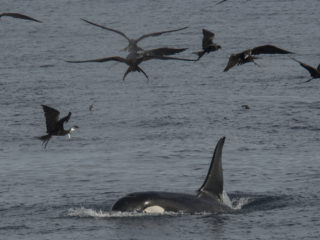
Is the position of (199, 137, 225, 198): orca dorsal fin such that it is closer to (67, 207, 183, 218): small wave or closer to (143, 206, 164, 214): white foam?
(67, 207, 183, 218): small wave

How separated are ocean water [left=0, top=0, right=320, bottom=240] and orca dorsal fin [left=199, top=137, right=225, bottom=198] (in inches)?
25.6

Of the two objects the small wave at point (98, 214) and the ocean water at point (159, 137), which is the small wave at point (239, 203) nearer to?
the ocean water at point (159, 137)

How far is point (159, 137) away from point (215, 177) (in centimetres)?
858

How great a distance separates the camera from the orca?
19625 millimetres

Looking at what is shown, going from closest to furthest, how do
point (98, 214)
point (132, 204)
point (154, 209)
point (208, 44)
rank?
point (132, 204)
point (154, 209)
point (98, 214)
point (208, 44)

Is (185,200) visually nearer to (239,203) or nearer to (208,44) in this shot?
(239,203)

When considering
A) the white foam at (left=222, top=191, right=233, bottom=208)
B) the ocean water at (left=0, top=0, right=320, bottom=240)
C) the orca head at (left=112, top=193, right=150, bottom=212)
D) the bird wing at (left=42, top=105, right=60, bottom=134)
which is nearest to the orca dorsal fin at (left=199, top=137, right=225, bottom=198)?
the white foam at (left=222, top=191, right=233, bottom=208)

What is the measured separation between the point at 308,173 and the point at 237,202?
3.60m

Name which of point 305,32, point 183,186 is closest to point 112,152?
point 183,186

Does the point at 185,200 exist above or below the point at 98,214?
above

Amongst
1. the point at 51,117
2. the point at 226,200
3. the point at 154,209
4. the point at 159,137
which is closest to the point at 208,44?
the point at 226,200

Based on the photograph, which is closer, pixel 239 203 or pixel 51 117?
pixel 51 117

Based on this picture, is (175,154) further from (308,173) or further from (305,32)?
(305,32)

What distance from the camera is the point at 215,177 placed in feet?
69.7
